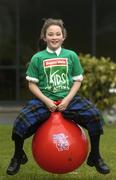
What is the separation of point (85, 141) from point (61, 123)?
1.10 ft

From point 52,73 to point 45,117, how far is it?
46 cm

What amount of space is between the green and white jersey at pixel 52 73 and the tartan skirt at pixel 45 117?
0.16m

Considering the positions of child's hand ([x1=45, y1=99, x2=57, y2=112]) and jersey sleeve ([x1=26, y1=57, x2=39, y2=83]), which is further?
jersey sleeve ([x1=26, y1=57, x2=39, y2=83])

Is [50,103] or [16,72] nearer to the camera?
[50,103]

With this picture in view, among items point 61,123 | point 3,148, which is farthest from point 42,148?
point 3,148

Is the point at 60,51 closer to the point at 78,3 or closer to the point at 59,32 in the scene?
the point at 59,32

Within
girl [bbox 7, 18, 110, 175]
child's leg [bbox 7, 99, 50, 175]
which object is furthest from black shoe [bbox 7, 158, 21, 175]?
child's leg [bbox 7, 99, 50, 175]

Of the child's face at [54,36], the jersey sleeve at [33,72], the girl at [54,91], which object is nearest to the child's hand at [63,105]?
the girl at [54,91]

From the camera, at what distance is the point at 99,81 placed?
517 inches

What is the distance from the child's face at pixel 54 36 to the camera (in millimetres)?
6512

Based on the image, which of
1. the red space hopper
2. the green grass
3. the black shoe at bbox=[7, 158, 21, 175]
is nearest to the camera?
the red space hopper

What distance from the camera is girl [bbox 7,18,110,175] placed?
21.1 feet

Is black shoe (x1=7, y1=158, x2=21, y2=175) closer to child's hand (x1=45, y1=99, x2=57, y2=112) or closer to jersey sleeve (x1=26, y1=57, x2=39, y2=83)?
child's hand (x1=45, y1=99, x2=57, y2=112)

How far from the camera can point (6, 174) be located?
281 inches
